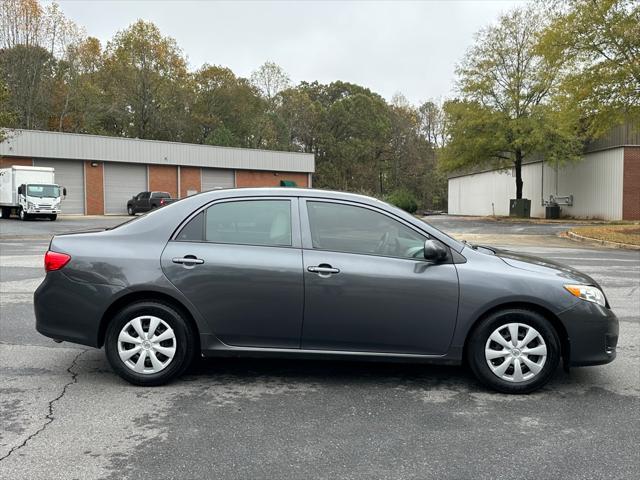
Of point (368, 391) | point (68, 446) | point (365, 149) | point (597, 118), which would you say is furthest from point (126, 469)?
point (365, 149)

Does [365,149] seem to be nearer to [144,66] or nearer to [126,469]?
[144,66]

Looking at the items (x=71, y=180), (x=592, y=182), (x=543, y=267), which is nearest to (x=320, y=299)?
(x=543, y=267)

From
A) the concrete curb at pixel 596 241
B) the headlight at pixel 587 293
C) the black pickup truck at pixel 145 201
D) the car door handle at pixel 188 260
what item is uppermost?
the black pickup truck at pixel 145 201

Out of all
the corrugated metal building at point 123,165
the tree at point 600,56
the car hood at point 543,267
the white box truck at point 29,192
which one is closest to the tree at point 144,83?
the corrugated metal building at point 123,165

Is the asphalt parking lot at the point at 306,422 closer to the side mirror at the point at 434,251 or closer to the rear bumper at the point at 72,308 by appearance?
the rear bumper at the point at 72,308

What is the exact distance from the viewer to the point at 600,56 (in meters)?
21.7

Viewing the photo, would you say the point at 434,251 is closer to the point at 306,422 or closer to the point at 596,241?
the point at 306,422

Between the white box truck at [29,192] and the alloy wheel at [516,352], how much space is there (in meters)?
32.1

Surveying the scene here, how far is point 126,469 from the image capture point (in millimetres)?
3189

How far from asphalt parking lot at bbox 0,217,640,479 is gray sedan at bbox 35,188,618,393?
11.7 inches

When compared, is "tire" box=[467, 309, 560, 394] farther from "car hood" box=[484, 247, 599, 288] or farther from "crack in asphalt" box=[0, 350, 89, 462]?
"crack in asphalt" box=[0, 350, 89, 462]

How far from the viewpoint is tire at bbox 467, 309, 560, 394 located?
14.5ft

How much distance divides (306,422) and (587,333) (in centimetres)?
225

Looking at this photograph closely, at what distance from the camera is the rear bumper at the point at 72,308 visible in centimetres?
454
